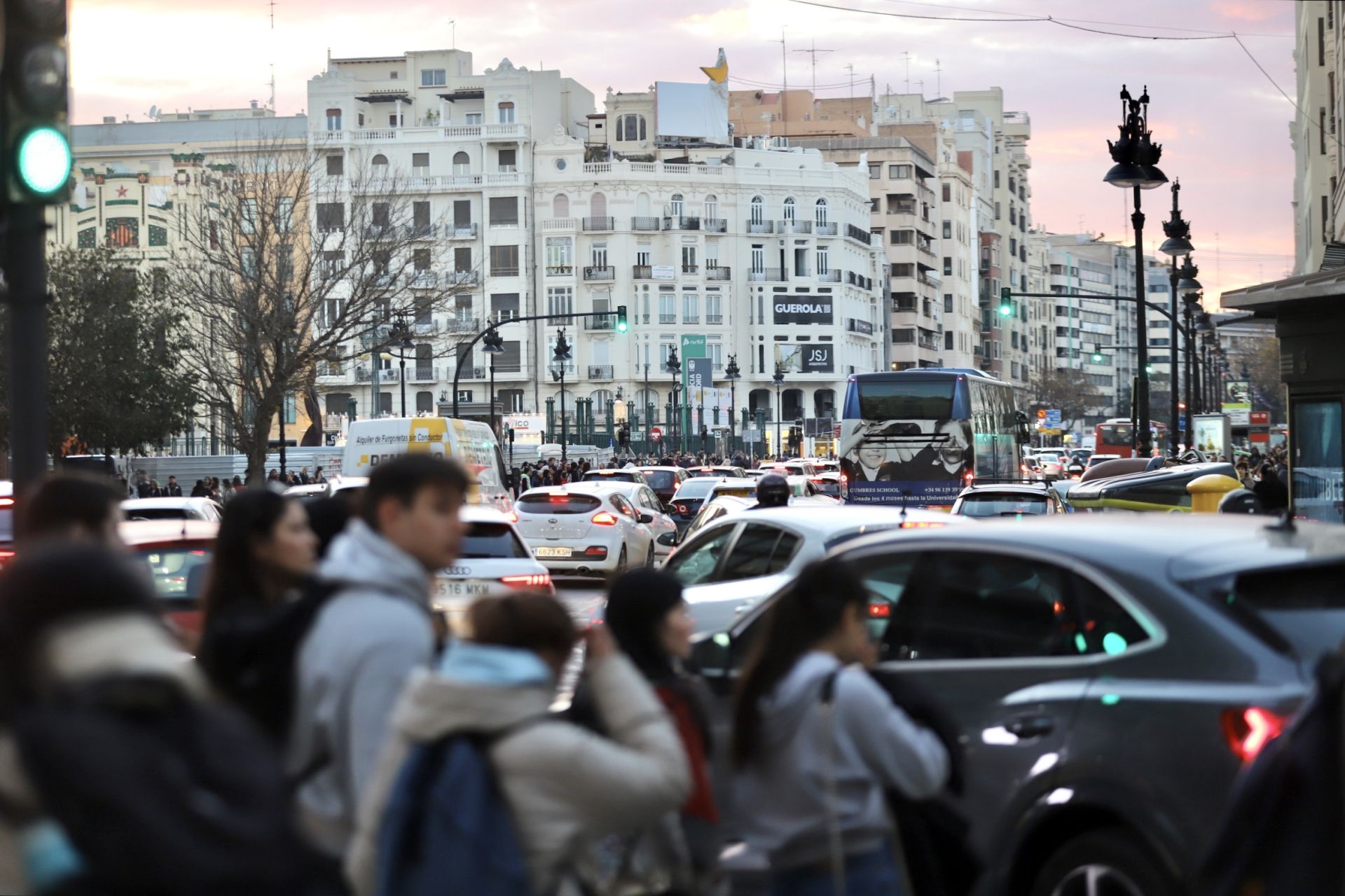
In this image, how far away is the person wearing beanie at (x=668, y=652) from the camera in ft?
15.3

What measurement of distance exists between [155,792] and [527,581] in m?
12.7

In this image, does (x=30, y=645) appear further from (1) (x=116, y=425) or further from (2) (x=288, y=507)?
(1) (x=116, y=425)

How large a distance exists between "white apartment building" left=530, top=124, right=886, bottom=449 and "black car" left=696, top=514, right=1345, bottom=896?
96.8m

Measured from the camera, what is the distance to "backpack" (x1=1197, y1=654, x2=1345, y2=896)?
12.0 ft

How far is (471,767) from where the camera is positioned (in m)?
3.79

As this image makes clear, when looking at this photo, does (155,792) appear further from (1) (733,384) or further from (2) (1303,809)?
(1) (733,384)

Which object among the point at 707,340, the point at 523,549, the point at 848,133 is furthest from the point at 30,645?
the point at 848,133

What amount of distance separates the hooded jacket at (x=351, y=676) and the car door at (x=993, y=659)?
1.95m

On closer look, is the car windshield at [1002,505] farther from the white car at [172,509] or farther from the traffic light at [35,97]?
the traffic light at [35,97]

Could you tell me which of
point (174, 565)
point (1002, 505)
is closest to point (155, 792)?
point (174, 565)

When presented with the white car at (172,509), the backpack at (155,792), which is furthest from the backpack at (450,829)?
the white car at (172,509)

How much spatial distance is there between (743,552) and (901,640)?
5.41 meters

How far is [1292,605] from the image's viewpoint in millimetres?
5566

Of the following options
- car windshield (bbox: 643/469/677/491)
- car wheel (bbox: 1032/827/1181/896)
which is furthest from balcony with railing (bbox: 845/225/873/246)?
car wheel (bbox: 1032/827/1181/896)
